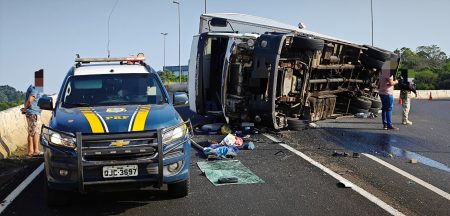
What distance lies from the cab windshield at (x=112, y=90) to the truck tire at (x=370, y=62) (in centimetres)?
866

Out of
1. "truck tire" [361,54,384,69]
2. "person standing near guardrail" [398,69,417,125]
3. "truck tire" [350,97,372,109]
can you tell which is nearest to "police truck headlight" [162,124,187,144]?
"truck tire" [350,97,372,109]

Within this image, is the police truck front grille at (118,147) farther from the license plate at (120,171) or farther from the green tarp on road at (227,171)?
the green tarp on road at (227,171)

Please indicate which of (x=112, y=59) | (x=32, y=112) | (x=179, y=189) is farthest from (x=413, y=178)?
(x=32, y=112)

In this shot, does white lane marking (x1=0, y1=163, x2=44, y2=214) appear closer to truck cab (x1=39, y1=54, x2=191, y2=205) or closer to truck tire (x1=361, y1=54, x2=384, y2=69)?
truck cab (x1=39, y1=54, x2=191, y2=205)

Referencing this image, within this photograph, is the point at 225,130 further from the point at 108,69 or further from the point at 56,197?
the point at 56,197

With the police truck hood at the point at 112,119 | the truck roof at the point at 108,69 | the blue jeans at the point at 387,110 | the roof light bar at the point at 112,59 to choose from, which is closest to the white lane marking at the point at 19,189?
the police truck hood at the point at 112,119

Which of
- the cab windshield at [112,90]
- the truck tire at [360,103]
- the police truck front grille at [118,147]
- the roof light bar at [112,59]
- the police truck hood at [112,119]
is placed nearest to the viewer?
the police truck front grille at [118,147]

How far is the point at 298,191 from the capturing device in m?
6.42

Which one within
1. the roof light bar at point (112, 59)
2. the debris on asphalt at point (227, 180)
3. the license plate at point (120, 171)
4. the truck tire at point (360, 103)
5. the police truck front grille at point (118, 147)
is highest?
the roof light bar at point (112, 59)

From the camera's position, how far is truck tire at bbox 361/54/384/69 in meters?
13.8

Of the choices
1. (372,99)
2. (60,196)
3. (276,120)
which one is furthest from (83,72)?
(372,99)

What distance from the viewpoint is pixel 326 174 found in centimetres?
737

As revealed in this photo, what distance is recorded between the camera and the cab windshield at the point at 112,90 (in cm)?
654

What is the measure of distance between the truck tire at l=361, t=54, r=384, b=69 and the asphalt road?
414cm
